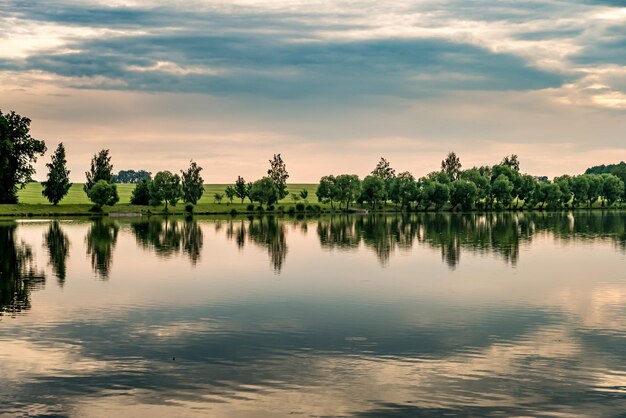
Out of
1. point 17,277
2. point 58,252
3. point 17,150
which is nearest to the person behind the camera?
point 17,277

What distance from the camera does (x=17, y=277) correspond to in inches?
2110

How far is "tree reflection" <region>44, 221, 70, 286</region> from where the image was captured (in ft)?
189

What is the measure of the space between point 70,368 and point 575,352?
1986 cm

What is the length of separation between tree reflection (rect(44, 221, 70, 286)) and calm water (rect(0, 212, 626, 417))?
69 centimetres

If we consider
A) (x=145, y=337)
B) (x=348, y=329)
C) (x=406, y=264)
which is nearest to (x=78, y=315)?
(x=145, y=337)

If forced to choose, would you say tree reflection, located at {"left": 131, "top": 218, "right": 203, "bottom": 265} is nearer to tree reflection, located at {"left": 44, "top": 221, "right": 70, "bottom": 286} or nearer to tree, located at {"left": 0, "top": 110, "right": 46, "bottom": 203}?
tree reflection, located at {"left": 44, "top": 221, "right": 70, "bottom": 286}

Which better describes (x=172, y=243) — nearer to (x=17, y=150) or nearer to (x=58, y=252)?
(x=58, y=252)

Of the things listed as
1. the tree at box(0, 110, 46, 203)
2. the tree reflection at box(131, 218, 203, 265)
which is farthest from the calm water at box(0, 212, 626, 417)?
the tree at box(0, 110, 46, 203)

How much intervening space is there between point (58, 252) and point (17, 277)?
2271 cm

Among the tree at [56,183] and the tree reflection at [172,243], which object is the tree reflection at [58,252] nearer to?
the tree reflection at [172,243]

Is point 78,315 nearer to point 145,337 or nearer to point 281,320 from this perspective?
point 145,337

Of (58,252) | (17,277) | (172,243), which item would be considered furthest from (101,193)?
(17,277)

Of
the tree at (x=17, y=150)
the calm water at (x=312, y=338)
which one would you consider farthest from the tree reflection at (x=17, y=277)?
the tree at (x=17, y=150)

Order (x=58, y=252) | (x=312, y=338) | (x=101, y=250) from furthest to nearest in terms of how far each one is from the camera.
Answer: (x=101, y=250)
(x=58, y=252)
(x=312, y=338)
